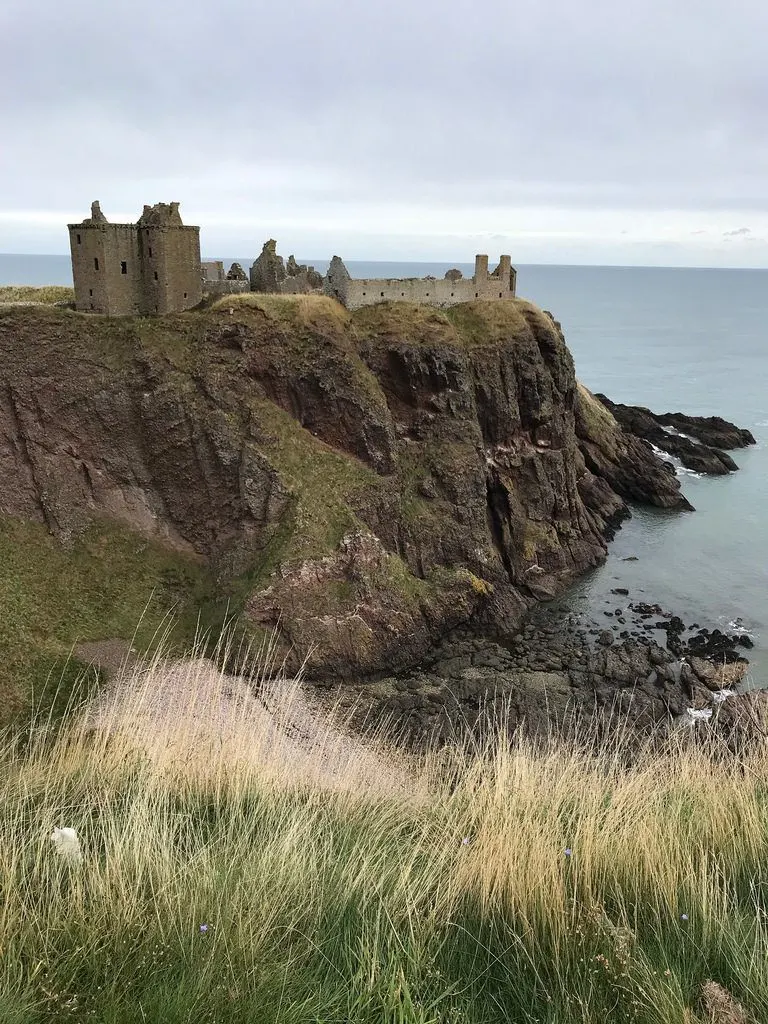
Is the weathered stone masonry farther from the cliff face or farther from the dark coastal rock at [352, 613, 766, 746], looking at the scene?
the dark coastal rock at [352, 613, 766, 746]

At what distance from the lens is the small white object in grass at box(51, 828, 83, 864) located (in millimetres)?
5969

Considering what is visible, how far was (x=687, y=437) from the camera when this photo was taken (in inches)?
2975

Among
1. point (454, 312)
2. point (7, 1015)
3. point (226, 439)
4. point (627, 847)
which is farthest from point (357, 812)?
point (454, 312)

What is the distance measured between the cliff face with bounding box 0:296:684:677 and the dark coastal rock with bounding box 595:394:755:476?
29574 mm

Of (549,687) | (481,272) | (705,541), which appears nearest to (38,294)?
(481,272)

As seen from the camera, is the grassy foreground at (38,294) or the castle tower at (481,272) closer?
the grassy foreground at (38,294)

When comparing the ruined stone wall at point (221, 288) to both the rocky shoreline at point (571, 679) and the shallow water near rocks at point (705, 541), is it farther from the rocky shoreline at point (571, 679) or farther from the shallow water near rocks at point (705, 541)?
the shallow water near rocks at point (705, 541)

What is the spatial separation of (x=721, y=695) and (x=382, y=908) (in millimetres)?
29912

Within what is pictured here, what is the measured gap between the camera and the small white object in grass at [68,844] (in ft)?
19.6

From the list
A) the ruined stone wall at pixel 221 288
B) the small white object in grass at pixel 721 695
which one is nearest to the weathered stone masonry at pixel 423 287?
the ruined stone wall at pixel 221 288

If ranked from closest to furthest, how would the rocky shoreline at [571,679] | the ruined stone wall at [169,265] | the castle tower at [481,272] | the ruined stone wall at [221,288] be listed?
the rocky shoreline at [571,679], the ruined stone wall at [169,265], the ruined stone wall at [221,288], the castle tower at [481,272]

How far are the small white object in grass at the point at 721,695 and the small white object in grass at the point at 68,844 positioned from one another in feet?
97.2

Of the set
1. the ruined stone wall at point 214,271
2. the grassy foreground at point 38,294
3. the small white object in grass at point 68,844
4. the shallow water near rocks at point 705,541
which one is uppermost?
the ruined stone wall at point 214,271

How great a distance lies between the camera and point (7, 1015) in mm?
4152
